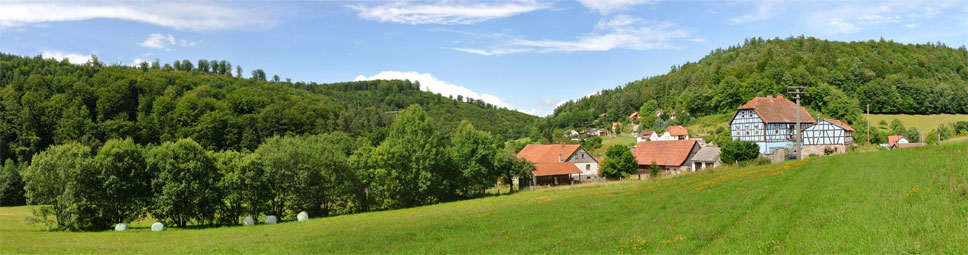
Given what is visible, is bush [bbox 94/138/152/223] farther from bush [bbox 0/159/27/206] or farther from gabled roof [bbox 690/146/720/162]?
gabled roof [bbox 690/146/720/162]

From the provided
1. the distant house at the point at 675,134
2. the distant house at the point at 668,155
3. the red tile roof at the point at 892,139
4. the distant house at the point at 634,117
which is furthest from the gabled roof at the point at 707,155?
the distant house at the point at 634,117

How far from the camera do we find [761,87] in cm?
11650

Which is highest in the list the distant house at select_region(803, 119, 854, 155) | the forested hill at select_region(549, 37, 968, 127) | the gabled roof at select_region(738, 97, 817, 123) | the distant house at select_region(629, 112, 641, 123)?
the forested hill at select_region(549, 37, 968, 127)

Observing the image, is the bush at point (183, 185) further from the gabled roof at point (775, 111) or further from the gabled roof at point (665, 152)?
the gabled roof at point (775, 111)

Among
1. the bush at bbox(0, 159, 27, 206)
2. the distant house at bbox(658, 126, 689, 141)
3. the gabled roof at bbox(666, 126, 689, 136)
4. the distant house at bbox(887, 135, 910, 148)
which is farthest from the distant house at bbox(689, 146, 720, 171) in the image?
the bush at bbox(0, 159, 27, 206)

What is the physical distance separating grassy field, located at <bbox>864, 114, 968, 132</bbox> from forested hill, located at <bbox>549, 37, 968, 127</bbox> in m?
2.62

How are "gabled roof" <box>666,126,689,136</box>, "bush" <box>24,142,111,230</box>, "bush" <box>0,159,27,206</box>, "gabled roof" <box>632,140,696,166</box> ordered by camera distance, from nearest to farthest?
1. "bush" <box>24,142,111,230</box>
2. "bush" <box>0,159,27,206</box>
3. "gabled roof" <box>632,140,696,166</box>
4. "gabled roof" <box>666,126,689,136</box>

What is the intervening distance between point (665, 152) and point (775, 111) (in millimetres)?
19945

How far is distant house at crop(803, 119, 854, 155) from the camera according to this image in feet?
223

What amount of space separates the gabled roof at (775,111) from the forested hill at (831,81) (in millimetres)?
35392

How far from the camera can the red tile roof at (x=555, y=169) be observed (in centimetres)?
6309

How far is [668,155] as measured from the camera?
2687 inches

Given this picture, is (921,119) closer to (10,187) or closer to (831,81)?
(831,81)

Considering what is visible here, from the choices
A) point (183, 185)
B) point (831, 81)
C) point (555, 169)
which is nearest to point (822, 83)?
point (831, 81)
